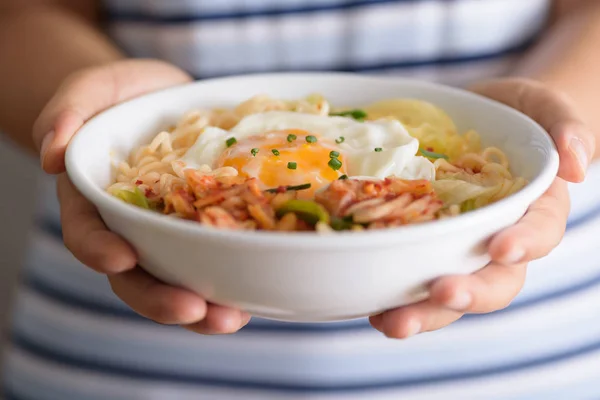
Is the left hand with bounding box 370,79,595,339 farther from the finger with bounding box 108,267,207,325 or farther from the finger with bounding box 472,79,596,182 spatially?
the finger with bounding box 108,267,207,325

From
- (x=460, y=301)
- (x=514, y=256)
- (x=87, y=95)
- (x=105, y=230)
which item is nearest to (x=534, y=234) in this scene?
(x=514, y=256)

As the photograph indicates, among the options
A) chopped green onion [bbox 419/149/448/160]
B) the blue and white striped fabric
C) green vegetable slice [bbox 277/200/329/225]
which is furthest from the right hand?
chopped green onion [bbox 419/149/448/160]

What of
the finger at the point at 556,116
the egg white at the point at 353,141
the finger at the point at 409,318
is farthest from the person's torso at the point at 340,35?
the finger at the point at 409,318

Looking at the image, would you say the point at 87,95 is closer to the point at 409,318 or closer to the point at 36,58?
the point at 36,58

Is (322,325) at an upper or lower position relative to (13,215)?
upper

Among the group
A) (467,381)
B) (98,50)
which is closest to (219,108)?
(98,50)

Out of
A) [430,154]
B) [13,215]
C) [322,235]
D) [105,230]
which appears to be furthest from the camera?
[13,215]
